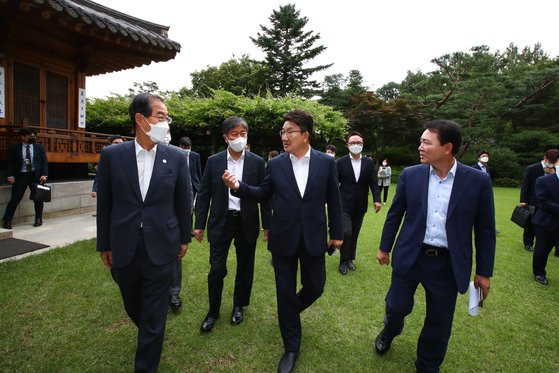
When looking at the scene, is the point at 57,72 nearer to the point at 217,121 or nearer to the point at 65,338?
the point at 217,121

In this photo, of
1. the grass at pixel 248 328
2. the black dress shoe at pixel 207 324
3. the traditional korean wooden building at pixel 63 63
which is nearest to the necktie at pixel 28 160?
the traditional korean wooden building at pixel 63 63

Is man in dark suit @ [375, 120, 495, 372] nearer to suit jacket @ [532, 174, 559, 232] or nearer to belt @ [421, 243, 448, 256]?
belt @ [421, 243, 448, 256]

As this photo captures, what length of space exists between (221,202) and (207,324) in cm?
124

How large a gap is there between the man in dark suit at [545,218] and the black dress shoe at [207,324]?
4.95m

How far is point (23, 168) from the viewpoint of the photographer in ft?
21.0

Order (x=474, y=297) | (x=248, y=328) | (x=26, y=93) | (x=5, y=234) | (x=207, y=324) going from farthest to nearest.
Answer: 1. (x=26, y=93)
2. (x=5, y=234)
3. (x=248, y=328)
4. (x=207, y=324)
5. (x=474, y=297)

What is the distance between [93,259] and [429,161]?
5.05 metres

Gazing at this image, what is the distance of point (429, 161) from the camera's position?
8.39 ft

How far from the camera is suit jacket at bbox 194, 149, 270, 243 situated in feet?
10.9

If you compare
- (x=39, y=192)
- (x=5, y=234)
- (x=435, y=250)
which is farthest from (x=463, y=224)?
(x=39, y=192)

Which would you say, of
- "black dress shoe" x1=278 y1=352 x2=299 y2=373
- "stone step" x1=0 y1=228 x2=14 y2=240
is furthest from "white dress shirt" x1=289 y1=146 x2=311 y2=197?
"stone step" x1=0 y1=228 x2=14 y2=240

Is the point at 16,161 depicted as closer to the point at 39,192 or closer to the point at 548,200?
the point at 39,192

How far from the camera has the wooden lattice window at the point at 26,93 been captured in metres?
7.74

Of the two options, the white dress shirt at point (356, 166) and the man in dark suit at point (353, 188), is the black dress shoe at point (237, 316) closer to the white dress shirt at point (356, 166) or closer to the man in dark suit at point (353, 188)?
the man in dark suit at point (353, 188)
